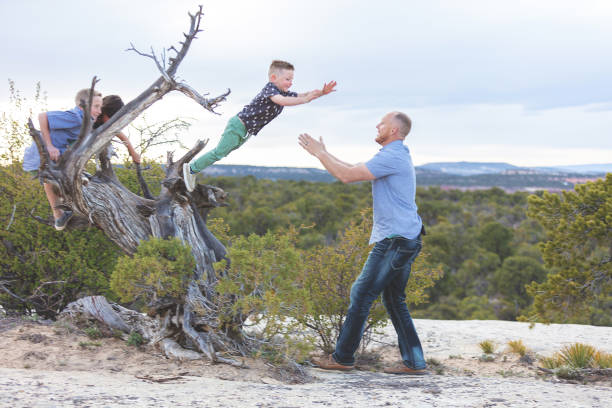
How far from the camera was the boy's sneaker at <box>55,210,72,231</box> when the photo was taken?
5.70 metres

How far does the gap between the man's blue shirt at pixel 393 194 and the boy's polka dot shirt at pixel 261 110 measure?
99cm

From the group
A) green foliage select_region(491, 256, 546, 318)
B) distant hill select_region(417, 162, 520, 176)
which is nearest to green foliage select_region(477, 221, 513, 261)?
green foliage select_region(491, 256, 546, 318)

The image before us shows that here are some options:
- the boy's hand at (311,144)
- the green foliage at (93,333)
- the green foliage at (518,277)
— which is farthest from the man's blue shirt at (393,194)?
the green foliage at (518,277)

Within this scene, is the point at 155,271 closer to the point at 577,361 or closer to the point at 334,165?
the point at 334,165

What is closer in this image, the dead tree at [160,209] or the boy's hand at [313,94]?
the boy's hand at [313,94]

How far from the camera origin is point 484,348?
6.90 metres

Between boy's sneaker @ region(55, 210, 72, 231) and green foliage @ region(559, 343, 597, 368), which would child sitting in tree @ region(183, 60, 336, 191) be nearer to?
boy's sneaker @ region(55, 210, 72, 231)

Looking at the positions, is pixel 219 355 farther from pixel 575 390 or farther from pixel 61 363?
pixel 575 390

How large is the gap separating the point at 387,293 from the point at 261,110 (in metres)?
1.96

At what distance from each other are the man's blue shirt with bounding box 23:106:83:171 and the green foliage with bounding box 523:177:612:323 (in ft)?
18.2

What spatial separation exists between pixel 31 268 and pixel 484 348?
18.3ft

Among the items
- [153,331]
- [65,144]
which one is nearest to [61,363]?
[153,331]

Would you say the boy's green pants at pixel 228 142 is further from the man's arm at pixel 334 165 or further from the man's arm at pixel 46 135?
the man's arm at pixel 46 135

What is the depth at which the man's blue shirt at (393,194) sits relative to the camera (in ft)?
15.8
